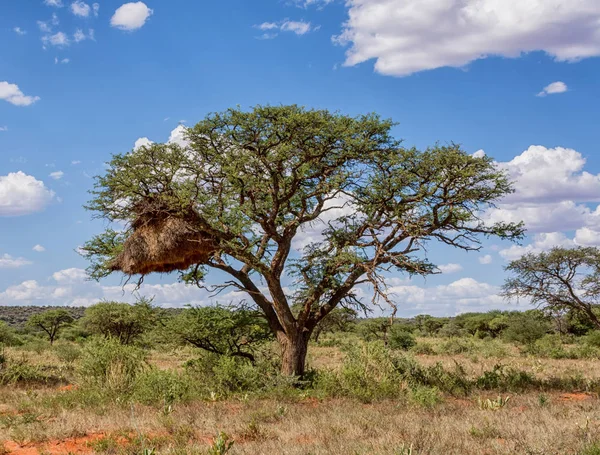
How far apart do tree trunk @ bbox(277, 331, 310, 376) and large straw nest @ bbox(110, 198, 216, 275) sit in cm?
342

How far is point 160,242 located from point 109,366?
11.9 feet

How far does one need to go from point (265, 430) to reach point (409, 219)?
825 cm

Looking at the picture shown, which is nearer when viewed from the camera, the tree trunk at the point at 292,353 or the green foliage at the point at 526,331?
the tree trunk at the point at 292,353

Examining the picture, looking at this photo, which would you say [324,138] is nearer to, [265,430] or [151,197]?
[151,197]

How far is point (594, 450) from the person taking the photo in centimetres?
822

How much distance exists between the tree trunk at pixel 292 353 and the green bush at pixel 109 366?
4086mm

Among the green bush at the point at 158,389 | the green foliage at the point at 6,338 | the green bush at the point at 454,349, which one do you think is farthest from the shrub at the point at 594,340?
the green foliage at the point at 6,338

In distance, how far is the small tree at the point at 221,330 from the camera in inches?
684

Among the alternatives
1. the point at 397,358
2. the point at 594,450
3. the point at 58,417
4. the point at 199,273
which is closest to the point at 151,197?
the point at 199,273

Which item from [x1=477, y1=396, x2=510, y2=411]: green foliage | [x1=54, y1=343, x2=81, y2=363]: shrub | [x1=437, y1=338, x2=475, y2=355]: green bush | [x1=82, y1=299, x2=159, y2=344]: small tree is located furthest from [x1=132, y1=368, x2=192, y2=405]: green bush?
[x1=437, y1=338, x2=475, y2=355]: green bush

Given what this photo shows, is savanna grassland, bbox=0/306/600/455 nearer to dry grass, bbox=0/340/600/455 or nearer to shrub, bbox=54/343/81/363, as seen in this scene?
dry grass, bbox=0/340/600/455

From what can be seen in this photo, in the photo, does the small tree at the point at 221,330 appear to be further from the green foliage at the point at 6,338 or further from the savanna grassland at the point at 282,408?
the green foliage at the point at 6,338

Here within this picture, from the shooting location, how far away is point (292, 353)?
1739 cm

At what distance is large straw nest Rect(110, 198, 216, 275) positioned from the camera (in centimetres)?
1566
